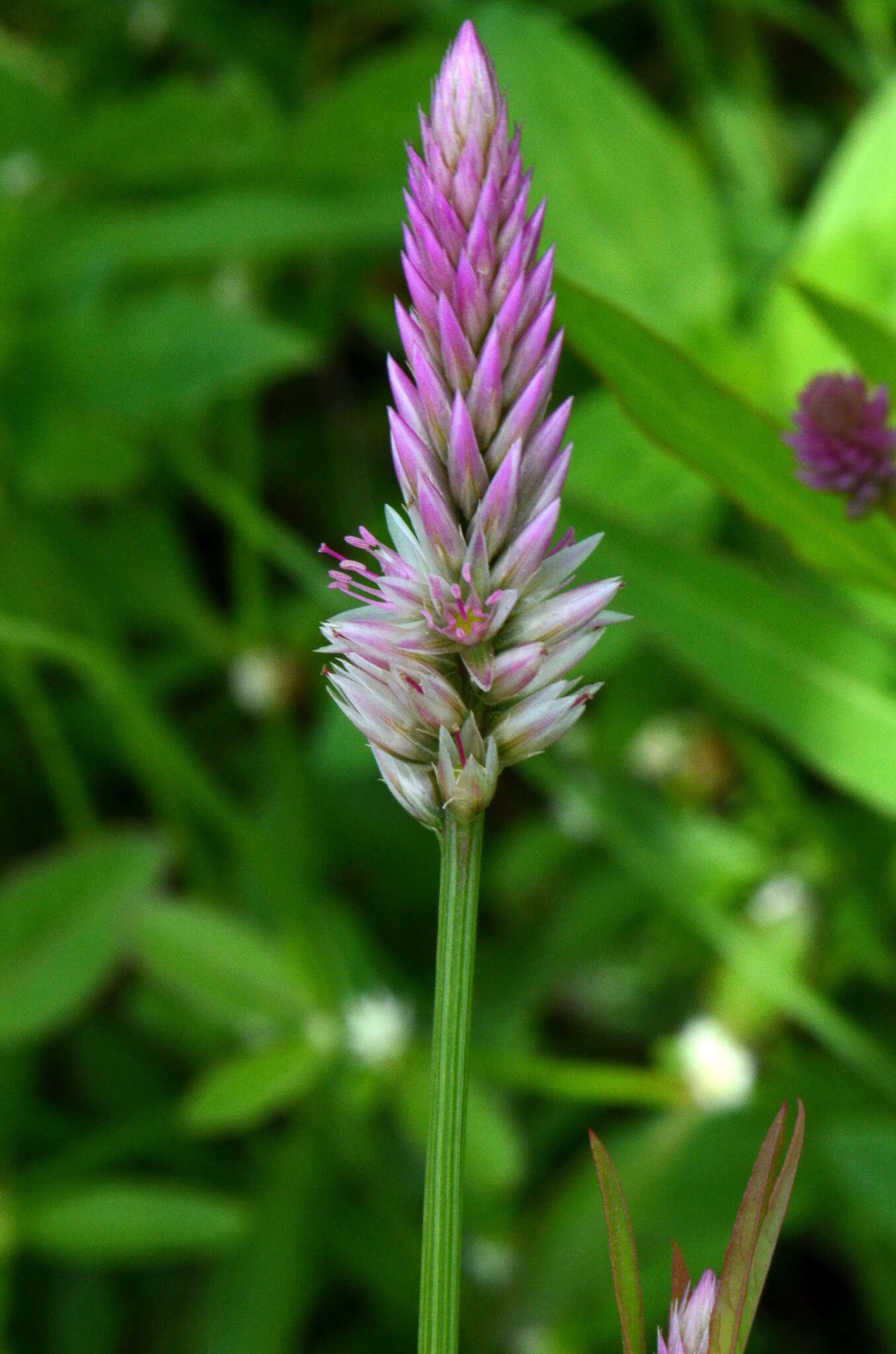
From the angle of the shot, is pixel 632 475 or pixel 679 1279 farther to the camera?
pixel 632 475

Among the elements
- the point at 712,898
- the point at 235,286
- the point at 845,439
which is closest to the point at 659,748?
the point at 712,898

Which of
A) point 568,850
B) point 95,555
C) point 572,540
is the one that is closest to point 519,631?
point 572,540

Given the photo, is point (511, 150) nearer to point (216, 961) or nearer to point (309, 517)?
point (216, 961)

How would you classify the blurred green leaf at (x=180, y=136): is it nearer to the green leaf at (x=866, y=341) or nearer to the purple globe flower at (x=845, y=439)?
the green leaf at (x=866, y=341)

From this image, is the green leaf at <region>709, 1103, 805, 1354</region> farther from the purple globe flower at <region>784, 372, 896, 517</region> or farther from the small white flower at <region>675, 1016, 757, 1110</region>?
the small white flower at <region>675, 1016, 757, 1110</region>

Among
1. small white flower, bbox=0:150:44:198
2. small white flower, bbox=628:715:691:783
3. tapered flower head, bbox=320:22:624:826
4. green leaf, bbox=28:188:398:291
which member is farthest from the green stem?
small white flower, bbox=0:150:44:198

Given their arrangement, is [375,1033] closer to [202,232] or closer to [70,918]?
[70,918]

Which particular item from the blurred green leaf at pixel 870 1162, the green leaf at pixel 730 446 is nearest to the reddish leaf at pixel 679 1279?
the blurred green leaf at pixel 870 1162
